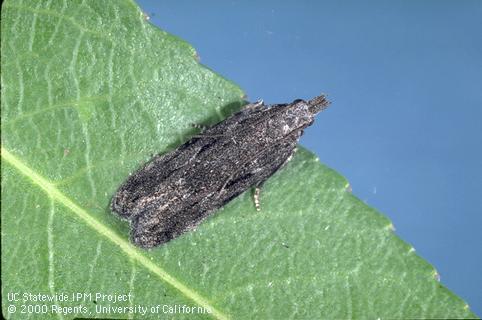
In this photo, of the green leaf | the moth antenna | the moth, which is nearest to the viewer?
the green leaf

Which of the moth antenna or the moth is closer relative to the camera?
the moth

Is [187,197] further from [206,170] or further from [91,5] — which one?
[91,5]

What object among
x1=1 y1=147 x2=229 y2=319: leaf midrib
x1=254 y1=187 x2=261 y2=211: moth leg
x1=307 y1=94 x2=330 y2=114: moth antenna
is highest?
x1=307 y1=94 x2=330 y2=114: moth antenna

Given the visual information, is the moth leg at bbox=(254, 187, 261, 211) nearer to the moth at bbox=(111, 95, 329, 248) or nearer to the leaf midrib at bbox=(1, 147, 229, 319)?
the moth at bbox=(111, 95, 329, 248)

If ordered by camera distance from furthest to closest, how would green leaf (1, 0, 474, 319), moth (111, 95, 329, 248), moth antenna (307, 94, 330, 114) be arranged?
moth antenna (307, 94, 330, 114) < moth (111, 95, 329, 248) < green leaf (1, 0, 474, 319)

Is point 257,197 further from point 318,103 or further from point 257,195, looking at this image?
point 318,103

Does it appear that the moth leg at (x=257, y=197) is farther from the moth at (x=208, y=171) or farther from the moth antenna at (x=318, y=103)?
the moth antenna at (x=318, y=103)

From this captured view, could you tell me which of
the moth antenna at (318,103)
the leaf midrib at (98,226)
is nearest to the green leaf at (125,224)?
the leaf midrib at (98,226)

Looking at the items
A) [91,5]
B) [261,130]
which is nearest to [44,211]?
[91,5]

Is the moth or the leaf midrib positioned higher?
the moth

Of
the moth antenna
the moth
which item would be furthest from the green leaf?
the moth antenna
